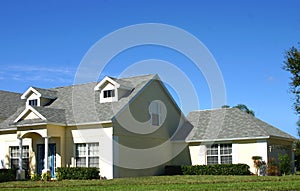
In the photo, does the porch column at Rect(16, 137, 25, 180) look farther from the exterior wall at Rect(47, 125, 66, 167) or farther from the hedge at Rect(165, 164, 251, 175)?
the hedge at Rect(165, 164, 251, 175)

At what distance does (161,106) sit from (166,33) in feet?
19.6

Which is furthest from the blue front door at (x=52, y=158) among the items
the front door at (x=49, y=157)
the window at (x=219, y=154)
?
the window at (x=219, y=154)

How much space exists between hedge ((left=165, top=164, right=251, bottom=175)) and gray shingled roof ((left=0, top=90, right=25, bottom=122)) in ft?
47.3

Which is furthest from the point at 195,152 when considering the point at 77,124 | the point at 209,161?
the point at 77,124

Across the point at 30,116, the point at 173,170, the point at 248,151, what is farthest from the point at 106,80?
the point at 248,151

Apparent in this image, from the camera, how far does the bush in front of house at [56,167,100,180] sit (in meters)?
30.0

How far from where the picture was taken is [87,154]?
32094 millimetres

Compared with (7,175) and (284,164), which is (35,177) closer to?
(7,175)

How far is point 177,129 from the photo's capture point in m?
38.6

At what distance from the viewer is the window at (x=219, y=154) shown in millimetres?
34350

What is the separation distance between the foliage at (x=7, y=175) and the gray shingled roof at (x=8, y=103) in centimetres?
740

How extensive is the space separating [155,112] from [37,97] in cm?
961

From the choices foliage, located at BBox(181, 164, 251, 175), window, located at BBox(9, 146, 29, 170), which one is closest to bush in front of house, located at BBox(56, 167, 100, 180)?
window, located at BBox(9, 146, 29, 170)

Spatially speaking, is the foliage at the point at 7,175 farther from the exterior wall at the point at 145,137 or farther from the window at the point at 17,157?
the exterior wall at the point at 145,137
